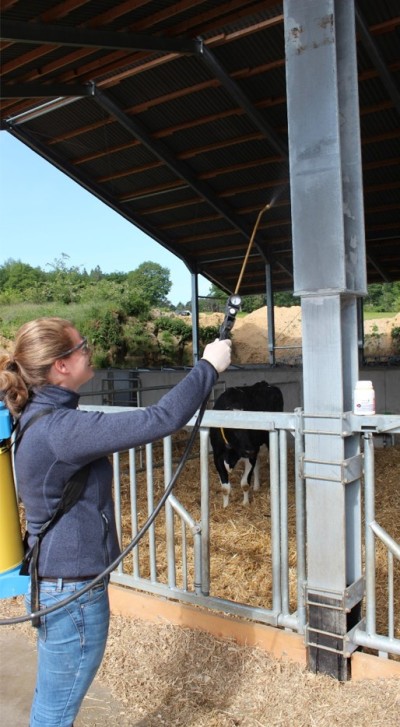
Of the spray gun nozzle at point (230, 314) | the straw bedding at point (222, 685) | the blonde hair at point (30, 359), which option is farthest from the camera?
the straw bedding at point (222, 685)

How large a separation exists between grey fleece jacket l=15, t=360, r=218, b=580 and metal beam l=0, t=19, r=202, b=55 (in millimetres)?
4942

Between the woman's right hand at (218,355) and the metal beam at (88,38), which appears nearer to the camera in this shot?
the woman's right hand at (218,355)

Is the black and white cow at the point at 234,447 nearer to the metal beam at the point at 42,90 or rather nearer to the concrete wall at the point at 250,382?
the concrete wall at the point at 250,382

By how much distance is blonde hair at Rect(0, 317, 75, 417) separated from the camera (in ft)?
5.98

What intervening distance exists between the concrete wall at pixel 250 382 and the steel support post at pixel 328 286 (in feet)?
19.0

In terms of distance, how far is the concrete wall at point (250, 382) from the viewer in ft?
33.6

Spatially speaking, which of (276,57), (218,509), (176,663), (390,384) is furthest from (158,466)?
(276,57)

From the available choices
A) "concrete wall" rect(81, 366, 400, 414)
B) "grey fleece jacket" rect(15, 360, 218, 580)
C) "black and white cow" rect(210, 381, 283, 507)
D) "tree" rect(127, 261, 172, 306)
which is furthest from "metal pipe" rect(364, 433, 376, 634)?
"tree" rect(127, 261, 172, 306)

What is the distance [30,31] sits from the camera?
18.5ft

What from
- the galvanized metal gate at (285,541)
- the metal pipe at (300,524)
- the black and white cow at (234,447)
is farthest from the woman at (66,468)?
the black and white cow at (234,447)

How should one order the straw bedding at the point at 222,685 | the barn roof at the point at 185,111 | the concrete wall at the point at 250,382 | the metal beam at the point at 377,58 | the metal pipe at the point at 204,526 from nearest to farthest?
the straw bedding at the point at 222,685 → the metal pipe at the point at 204,526 → the barn roof at the point at 185,111 → the metal beam at the point at 377,58 → the concrete wall at the point at 250,382

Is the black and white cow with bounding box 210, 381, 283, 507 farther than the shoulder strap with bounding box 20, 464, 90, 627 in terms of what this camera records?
Yes

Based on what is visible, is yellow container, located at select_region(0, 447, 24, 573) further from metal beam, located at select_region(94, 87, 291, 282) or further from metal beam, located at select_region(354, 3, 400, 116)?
metal beam, located at select_region(94, 87, 291, 282)

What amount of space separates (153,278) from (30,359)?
4863 cm
